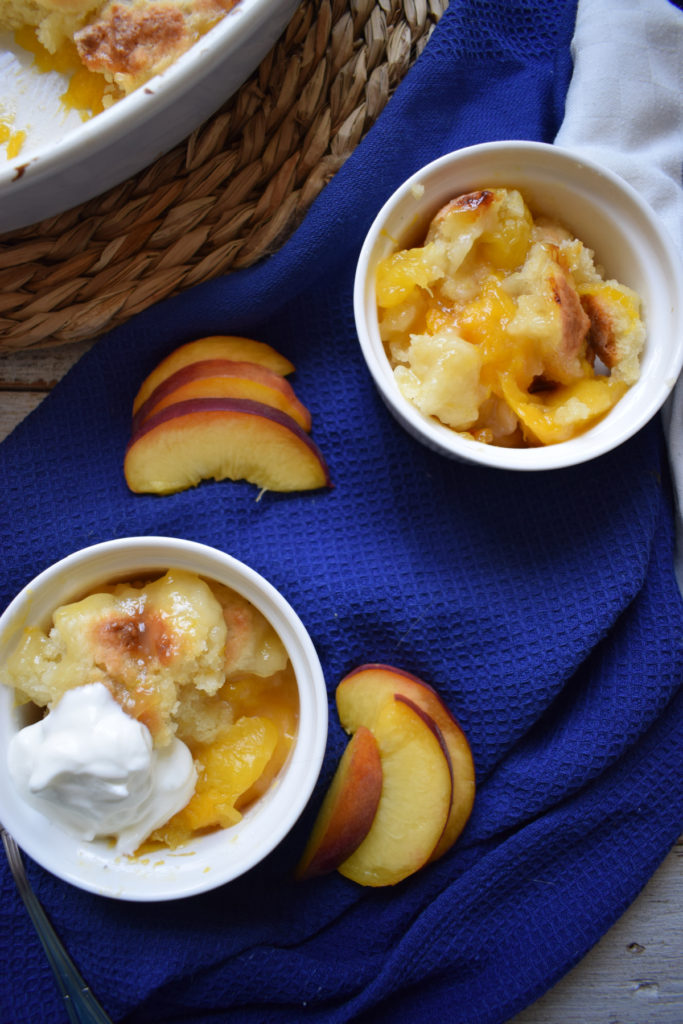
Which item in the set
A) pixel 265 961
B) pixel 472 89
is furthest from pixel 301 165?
pixel 265 961

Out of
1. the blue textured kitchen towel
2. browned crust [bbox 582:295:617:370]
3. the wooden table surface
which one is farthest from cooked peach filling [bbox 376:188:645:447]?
the wooden table surface

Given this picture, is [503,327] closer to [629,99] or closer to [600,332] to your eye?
[600,332]

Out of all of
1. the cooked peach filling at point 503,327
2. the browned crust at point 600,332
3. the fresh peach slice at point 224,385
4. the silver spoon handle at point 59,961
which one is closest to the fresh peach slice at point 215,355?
the fresh peach slice at point 224,385

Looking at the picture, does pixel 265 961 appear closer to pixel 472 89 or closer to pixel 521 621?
pixel 521 621

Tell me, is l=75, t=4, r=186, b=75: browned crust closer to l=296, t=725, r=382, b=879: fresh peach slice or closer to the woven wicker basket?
the woven wicker basket

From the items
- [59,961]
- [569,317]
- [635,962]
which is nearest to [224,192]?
[569,317]
